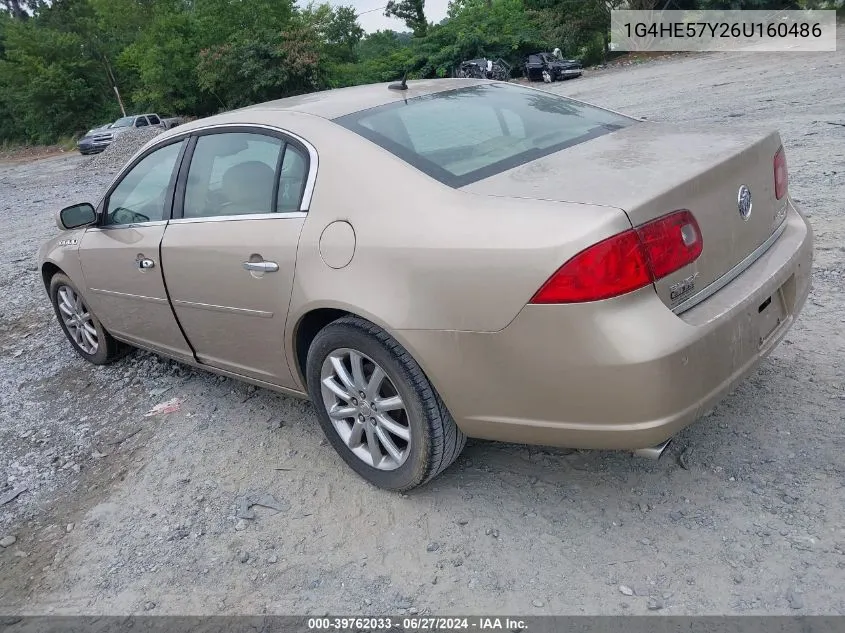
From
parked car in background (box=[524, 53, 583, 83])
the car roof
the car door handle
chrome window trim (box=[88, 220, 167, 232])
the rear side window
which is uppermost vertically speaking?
the car roof

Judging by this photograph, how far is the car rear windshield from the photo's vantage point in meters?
2.80

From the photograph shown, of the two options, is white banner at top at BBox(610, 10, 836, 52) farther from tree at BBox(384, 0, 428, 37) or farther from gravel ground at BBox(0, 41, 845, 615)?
gravel ground at BBox(0, 41, 845, 615)

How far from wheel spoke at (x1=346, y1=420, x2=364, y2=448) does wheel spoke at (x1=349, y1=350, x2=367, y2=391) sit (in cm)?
17

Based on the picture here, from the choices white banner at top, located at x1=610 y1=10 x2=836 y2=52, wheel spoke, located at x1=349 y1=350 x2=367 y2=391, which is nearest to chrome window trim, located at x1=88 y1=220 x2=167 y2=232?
wheel spoke, located at x1=349 y1=350 x2=367 y2=391

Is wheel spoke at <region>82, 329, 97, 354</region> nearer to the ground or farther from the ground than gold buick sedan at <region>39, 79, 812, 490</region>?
nearer to the ground

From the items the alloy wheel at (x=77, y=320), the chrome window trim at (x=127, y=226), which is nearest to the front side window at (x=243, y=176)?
the chrome window trim at (x=127, y=226)

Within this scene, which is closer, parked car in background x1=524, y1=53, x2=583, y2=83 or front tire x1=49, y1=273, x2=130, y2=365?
front tire x1=49, y1=273, x2=130, y2=365

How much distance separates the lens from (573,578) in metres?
2.41

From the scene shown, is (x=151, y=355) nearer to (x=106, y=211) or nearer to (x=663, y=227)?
(x=106, y=211)

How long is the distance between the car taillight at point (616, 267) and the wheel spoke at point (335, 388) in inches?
40.9

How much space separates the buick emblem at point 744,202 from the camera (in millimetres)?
2590

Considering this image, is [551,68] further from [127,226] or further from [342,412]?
[342,412]

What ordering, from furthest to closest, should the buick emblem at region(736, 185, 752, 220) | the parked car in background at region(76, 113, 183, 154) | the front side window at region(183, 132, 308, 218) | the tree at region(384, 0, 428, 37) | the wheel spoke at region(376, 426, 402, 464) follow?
the tree at region(384, 0, 428, 37)
the parked car in background at region(76, 113, 183, 154)
the front side window at region(183, 132, 308, 218)
the wheel spoke at region(376, 426, 402, 464)
the buick emblem at region(736, 185, 752, 220)

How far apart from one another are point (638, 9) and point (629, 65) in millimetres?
4242
